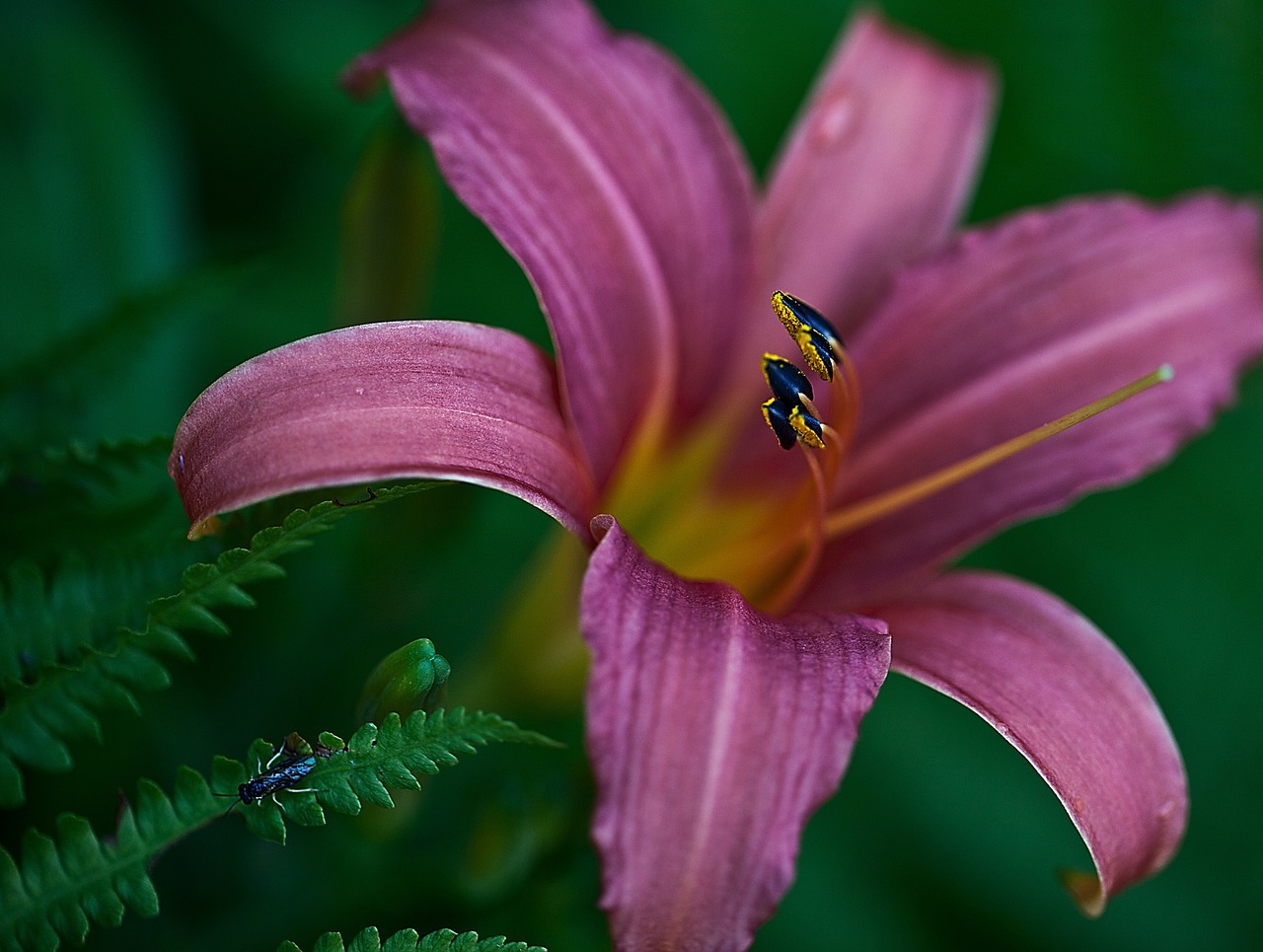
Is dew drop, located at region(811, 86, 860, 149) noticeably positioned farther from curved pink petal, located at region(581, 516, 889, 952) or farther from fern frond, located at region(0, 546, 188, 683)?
fern frond, located at region(0, 546, 188, 683)

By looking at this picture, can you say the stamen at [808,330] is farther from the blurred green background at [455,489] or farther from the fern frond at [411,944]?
the fern frond at [411,944]

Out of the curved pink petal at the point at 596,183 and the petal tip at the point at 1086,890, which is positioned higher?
the curved pink petal at the point at 596,183

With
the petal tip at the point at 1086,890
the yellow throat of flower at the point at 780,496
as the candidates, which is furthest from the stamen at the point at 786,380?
the petal tip at the point at 1086,890

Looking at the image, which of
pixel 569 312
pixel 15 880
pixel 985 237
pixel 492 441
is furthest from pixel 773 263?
pixel 15 880

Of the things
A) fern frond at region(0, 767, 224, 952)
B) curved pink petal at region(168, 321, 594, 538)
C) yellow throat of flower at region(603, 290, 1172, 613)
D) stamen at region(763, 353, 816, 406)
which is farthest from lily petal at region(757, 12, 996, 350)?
fern frond at region(0, 767, 224, 952)

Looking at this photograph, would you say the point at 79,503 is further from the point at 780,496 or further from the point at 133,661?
the point at 780,496

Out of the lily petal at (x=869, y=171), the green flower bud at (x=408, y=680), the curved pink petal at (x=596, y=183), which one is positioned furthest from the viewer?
the lily petal at (x=869, y=171)
